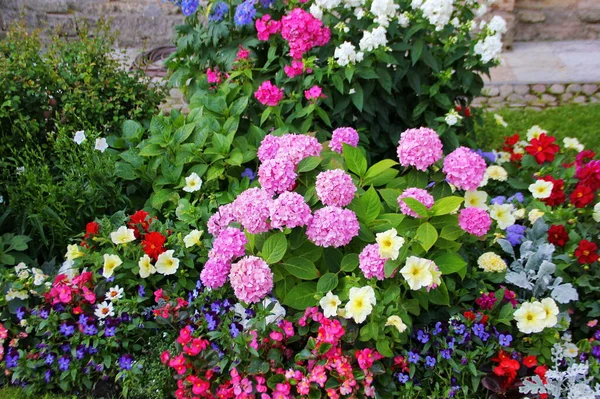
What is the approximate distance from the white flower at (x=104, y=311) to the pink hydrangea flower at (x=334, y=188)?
3.34 feet

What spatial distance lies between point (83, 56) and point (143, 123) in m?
0.54

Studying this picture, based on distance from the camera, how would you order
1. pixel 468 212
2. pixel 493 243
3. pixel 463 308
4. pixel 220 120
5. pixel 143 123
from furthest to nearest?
pixel 143 123 < pixel 220 120 < pixel 493 243 < pixel 463 308 < pixel 468 212

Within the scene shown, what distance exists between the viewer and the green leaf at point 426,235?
2.15 meters

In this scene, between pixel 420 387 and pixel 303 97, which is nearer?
pixel 420 387

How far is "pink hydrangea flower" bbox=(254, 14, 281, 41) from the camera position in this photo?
3.10 m

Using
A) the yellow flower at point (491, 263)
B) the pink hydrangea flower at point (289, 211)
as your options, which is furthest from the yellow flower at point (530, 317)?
the pink hydrangea flower at point (289, 211)

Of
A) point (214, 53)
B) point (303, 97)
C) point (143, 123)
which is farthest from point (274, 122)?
point (143, 123)

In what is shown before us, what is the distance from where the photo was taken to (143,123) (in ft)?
11.5

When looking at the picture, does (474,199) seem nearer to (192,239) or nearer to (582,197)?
(582,197)

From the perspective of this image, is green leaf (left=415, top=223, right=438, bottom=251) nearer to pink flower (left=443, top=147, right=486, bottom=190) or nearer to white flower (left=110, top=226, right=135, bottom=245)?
pink flower (left=443, top=147, right=486, bottom=190)

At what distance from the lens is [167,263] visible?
100 inches

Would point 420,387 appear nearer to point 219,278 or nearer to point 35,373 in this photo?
point 219,278

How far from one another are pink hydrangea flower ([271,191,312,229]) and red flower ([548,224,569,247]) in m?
1.16

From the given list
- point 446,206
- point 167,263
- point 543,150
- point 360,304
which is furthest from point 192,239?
point 543,150
